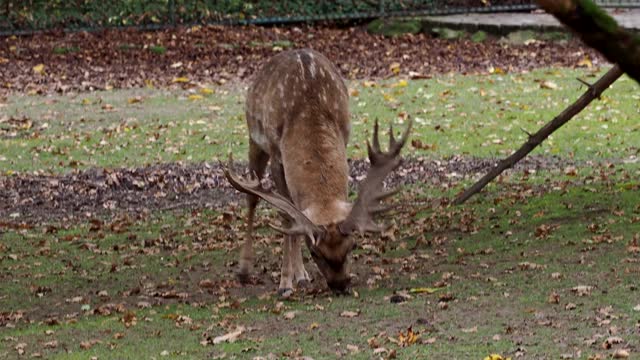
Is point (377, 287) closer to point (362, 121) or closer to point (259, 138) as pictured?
point (259, 138)

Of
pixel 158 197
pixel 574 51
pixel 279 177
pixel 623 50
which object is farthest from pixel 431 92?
pixel 623 50

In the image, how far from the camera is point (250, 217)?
34.3 ft

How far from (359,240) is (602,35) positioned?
329 inches

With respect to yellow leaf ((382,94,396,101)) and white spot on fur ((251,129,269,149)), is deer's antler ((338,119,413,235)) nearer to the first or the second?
white spot on fur ((251,129,269,149))

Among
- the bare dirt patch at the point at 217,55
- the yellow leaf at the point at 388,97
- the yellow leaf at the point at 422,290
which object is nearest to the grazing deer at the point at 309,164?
the yellow leaf at the point at 422,290

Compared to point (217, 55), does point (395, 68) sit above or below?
above

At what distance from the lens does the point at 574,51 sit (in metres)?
23.4

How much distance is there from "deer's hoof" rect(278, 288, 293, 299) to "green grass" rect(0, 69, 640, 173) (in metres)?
6.71

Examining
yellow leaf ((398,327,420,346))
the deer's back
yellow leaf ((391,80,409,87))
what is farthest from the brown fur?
yellow leaf ((391,80,409,87))

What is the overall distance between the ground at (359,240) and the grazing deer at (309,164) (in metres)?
0.37

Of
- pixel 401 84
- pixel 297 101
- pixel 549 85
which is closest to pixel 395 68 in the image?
pixel 401 84

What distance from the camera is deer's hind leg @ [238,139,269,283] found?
9.97 m

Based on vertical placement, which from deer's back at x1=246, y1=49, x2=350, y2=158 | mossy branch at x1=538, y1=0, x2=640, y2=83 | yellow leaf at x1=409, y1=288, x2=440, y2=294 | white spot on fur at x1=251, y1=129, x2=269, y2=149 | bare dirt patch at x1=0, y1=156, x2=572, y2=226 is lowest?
bare dirt patch at x1=0, y1=156, x2=572, y2=226

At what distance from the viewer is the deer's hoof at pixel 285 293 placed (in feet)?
29.8
